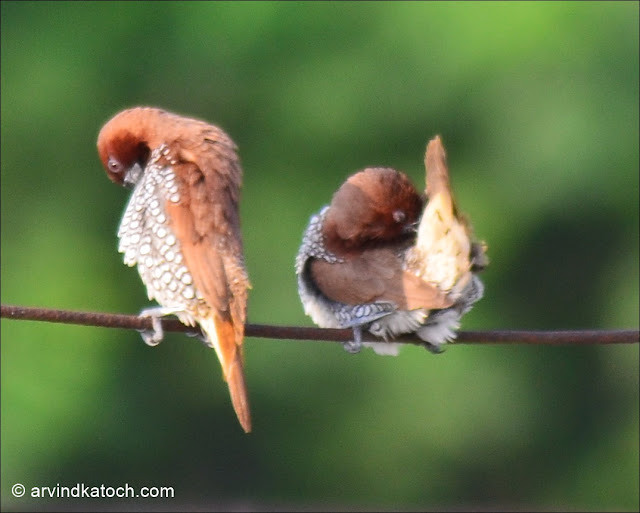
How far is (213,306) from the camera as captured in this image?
4273 mm

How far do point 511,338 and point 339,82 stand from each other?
20.4 ft

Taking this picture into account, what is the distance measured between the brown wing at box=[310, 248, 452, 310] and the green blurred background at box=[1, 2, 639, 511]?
4420 mm

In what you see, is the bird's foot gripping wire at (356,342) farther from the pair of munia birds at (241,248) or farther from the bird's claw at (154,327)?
the bird's claw at (154,327)

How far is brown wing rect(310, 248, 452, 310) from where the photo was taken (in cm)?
450

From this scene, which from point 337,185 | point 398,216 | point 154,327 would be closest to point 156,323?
point 154,327

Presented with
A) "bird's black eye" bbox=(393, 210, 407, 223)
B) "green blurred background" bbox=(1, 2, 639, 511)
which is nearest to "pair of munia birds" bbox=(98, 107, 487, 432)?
"bird's black eye" bbox=(393, 210, 407, 223)

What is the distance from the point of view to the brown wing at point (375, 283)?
14.8ft

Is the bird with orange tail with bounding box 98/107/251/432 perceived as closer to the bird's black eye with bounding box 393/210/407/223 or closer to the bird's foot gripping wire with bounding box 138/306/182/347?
the bird's foot gripping wire with bounding box 138/306/182/347

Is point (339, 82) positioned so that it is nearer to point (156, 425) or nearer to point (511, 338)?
point (156, 425)

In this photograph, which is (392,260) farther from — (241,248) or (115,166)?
(115,166)

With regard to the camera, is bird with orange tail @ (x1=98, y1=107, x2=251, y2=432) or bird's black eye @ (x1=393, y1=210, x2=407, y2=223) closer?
bird with orange tail @ (x1=98, y1=107, x2=251, y2=432)

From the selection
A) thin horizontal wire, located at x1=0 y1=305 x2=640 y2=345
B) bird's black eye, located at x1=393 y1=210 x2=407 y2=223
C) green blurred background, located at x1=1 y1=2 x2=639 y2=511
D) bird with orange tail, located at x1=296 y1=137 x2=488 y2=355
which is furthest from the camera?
green blurred background, located at x1=1 y1=2 x2=639 y2=511

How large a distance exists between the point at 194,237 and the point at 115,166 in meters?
0.69

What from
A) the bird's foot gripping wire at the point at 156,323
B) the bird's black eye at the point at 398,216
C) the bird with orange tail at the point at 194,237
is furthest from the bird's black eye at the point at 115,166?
the bird's black eye at the point at 398,216
